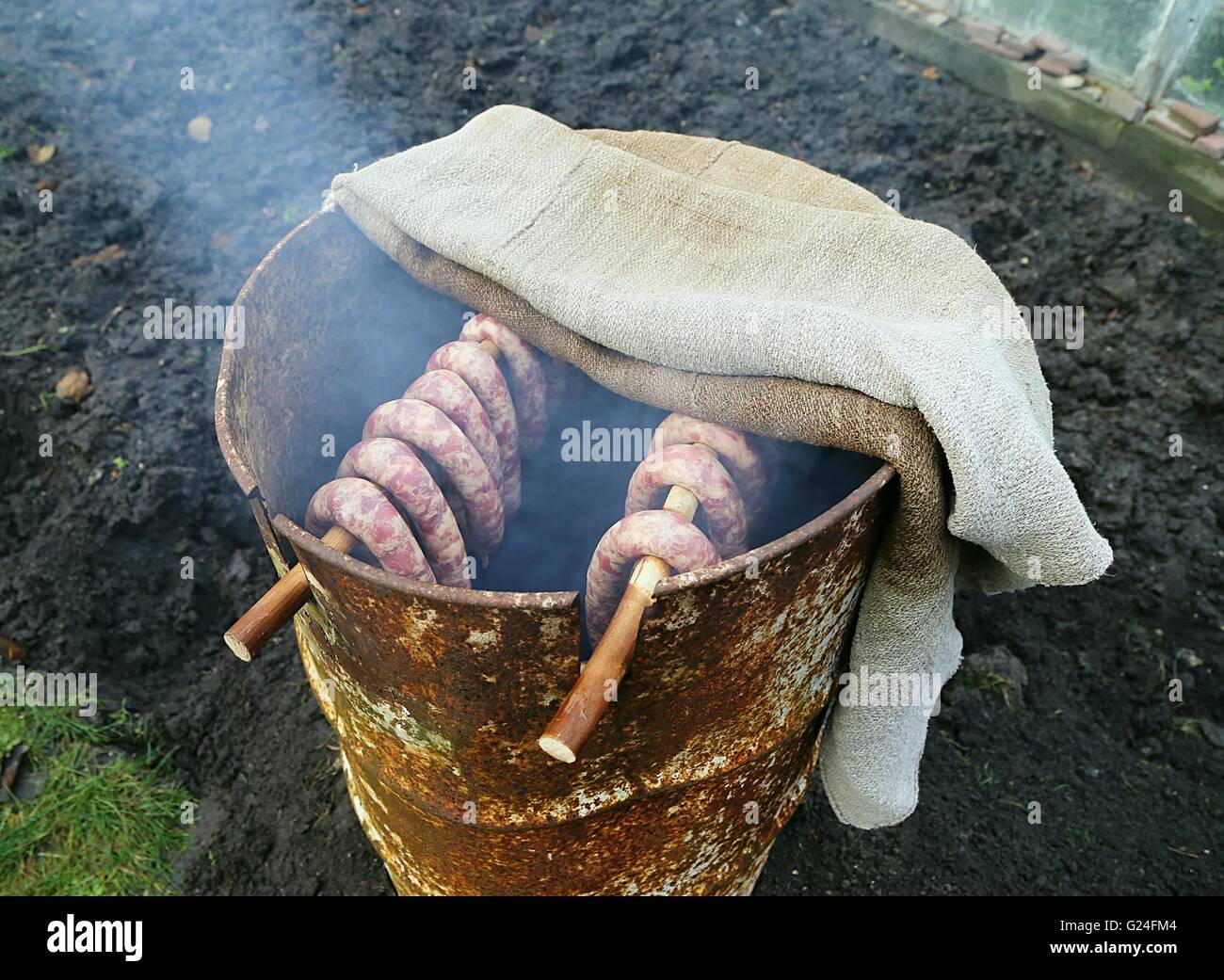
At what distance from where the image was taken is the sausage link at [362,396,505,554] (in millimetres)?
1684

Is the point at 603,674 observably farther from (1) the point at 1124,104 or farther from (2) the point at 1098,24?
(2) the point at 1098,24

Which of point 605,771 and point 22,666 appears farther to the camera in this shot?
point 22,666

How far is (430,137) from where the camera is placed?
422cm

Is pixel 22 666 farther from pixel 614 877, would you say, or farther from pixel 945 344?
pixel 945 344

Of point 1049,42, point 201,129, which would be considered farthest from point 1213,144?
point 201,129

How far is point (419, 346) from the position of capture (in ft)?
7.42

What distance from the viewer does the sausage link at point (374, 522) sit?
149cm

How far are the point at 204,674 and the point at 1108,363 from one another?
3479 mm

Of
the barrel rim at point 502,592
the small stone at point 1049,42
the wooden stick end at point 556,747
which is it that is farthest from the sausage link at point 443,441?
the small stone at point 1049,42

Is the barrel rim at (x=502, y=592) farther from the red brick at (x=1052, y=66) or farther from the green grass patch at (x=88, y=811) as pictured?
the red brick at (x=1052, y=66)

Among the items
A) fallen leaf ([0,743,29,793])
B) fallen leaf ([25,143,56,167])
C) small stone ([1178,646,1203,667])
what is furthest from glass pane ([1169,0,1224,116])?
fallen leaf ([0,743,29,793])

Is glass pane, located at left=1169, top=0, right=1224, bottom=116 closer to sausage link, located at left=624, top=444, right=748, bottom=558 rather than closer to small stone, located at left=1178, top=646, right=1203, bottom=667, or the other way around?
small stone, located at left=1178, top=646, right=1203, bottom=667

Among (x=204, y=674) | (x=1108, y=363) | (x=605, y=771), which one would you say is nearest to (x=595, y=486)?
(x=605, y=771)

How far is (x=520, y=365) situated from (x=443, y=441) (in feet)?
1.18
